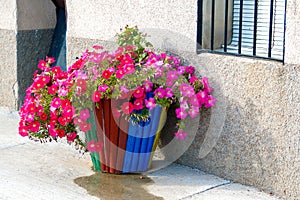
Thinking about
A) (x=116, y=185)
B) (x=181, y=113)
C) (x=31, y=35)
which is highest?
(x=31, y=35)

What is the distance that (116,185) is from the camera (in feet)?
13.0

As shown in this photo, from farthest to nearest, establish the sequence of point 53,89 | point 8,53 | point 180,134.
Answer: point 8,53 → point 53,89 → point 180,134

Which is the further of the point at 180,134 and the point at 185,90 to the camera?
the point at 180,134

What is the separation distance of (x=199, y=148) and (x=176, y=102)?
1.38ft

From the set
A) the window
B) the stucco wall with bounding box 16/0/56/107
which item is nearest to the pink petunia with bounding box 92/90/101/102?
the window

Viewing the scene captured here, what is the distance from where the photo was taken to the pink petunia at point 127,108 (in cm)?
375

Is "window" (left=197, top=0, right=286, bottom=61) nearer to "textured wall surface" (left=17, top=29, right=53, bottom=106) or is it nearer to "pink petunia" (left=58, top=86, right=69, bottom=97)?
"pink petunia" (left=58, top=86, right=69, bottom=97)

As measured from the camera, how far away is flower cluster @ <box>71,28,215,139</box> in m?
3.77

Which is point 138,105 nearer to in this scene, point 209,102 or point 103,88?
point 103,88

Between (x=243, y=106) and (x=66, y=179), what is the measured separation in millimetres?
1283

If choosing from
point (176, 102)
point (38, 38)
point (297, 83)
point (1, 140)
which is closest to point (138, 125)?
point (176, 102)

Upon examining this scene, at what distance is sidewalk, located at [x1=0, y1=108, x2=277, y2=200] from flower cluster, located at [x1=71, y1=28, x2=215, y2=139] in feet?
1.12

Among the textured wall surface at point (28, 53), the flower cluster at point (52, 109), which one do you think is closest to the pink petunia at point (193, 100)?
the flower cluster at point (52, 109)

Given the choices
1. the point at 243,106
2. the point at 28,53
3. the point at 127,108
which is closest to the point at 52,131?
the point at 127,108
